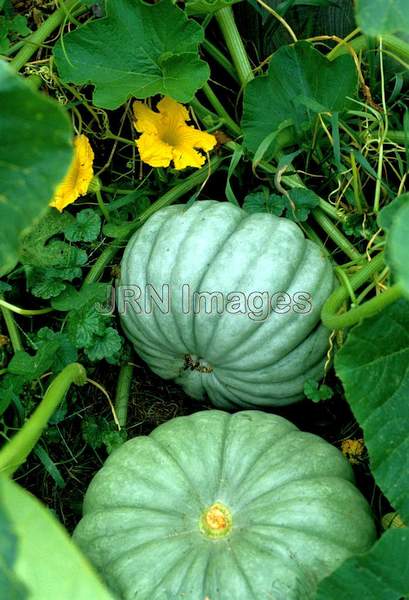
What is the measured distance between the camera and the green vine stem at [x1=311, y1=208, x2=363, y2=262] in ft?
7.03

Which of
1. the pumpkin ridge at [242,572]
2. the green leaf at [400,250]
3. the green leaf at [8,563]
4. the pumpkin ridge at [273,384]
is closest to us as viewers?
the green leaf at [8,563]

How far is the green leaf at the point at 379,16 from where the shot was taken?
1292 millimetres

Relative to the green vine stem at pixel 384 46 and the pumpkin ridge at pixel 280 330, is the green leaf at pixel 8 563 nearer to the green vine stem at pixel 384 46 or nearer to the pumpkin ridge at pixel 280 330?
the pumpkin ridge at pixel 280 330

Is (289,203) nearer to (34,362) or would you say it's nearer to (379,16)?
(34,362)

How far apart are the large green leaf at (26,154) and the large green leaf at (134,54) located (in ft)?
2.90

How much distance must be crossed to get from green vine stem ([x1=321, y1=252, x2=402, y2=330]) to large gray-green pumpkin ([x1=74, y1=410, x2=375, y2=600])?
0.26m

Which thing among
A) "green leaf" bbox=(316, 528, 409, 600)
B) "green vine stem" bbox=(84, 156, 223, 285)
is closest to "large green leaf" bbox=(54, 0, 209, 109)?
"green vine stem" bbox=(84, 156, 223, 285)

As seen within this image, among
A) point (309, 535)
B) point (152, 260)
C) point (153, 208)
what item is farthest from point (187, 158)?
point (309, 535)

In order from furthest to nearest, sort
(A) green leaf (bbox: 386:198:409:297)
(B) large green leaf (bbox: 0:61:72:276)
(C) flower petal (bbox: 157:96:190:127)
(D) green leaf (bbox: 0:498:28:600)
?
(C) flower petal (bbox: 157:96:190:127) → (A) green leaf (bbox: 386:198:409:297) → (B) large green leaf (bbox: 0:61:72:276) → (D) green leaf (bbox: 0:498:28:600)

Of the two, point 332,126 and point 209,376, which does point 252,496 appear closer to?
point 209,376

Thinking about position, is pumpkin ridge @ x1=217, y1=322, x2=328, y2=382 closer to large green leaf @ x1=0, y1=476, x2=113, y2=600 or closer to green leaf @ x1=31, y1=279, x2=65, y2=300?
green leaf @ x1=31, y1=279, x2=65, y2=300

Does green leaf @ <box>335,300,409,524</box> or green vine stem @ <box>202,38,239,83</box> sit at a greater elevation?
green vine stem @ <box>202,38,239,83</box>

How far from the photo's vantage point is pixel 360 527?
69.6 inches

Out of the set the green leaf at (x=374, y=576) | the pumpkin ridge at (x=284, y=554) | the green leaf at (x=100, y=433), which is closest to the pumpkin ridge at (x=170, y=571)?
the pumpkin ridge at (x=284, y=554)
